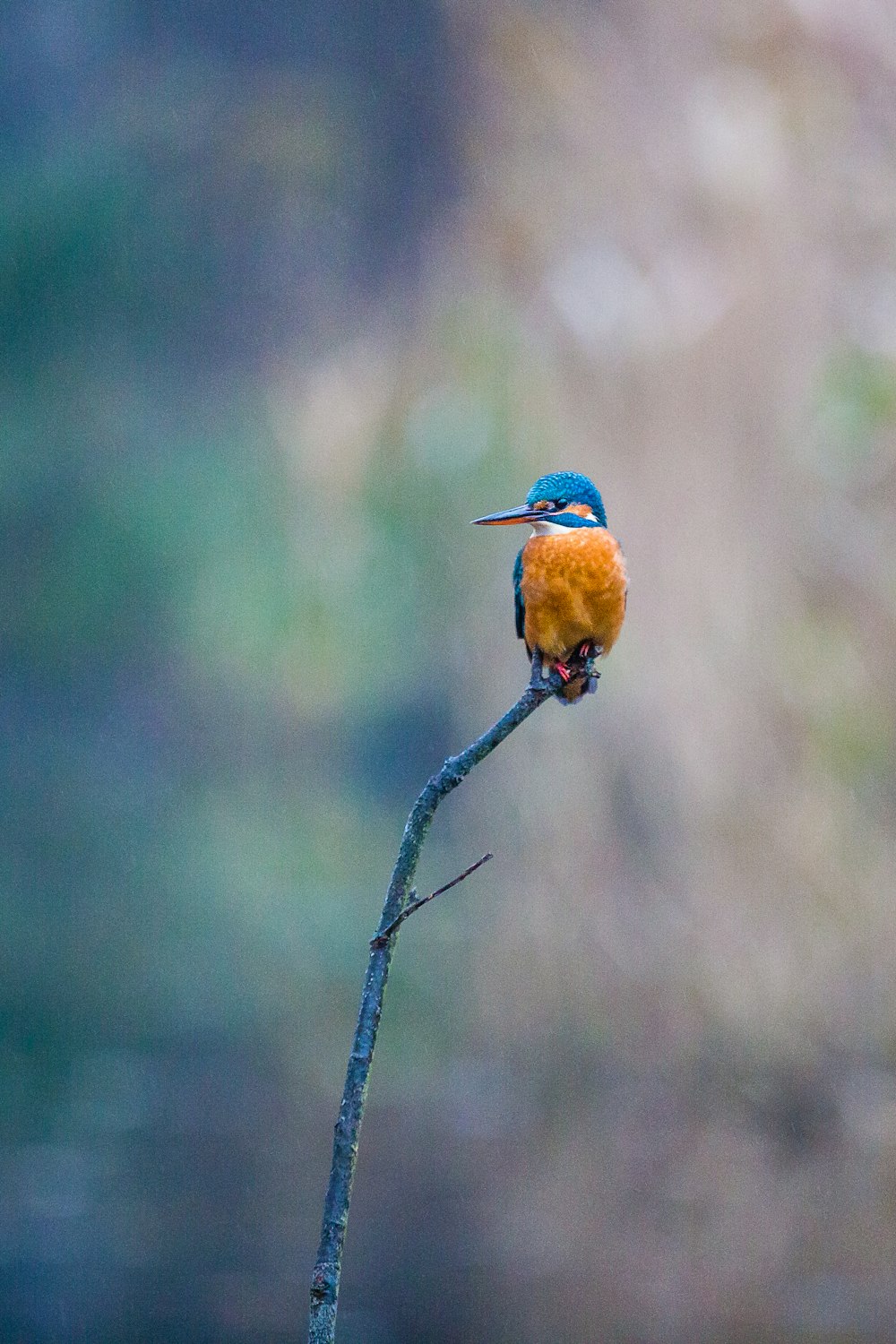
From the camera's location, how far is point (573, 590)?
4.38 ft

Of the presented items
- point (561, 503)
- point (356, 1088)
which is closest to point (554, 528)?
point (561, 503)

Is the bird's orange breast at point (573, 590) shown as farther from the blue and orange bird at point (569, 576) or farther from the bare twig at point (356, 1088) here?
the bare twig at point (356, 1088)

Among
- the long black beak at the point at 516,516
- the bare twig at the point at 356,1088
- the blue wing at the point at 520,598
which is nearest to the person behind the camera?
the bare twig at the point at 356,1088

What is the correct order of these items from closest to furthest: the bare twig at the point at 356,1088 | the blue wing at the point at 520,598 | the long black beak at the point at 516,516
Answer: the bare twig at the point at 356,1088 → the long black beak at the point at 516,516 → the blue wing at the point at 520,598

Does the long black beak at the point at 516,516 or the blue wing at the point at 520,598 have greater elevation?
the blue wing at the point at 520,598

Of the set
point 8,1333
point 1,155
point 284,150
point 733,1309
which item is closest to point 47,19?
point 1,155

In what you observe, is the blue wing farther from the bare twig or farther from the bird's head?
the bare twig

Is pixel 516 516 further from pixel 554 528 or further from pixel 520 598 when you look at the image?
pixel 520 598

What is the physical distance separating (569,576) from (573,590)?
0.05 ft

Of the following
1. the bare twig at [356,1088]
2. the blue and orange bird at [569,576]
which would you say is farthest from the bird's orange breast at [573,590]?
the bare twig at [356,1088]

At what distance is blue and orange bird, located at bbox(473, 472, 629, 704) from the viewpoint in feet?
4.38

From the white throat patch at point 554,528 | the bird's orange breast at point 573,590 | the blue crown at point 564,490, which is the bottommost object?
the bird's orange breast at point 573,590

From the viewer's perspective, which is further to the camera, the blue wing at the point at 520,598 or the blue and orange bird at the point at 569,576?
the blue wing at the point at 520,598

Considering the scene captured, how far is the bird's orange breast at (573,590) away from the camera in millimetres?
1335
